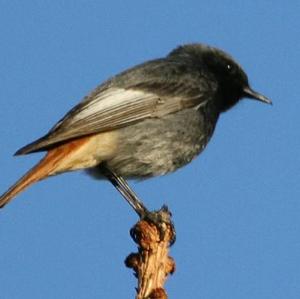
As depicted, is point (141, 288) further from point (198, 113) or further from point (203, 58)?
point (203, 58)

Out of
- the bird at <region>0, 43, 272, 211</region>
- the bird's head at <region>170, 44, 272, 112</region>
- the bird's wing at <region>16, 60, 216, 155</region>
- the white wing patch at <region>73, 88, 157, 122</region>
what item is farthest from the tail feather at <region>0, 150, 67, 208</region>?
the bird's head at <region>170, 44, 272, 112</region>

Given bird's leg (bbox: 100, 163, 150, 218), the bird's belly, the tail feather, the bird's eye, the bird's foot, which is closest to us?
the bird's foot

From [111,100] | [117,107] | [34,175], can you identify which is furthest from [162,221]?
[111,100]

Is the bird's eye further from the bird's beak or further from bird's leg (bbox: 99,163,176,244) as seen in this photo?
bird's leg (bbox: 99,163,176,244)

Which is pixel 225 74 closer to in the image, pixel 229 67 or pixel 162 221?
pixel 229 67

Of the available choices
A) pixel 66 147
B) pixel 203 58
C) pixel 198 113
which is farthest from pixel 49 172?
pixel 203 58

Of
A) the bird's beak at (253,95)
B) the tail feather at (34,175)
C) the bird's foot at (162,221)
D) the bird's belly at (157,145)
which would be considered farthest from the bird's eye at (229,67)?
the tail feather at (34,175)
